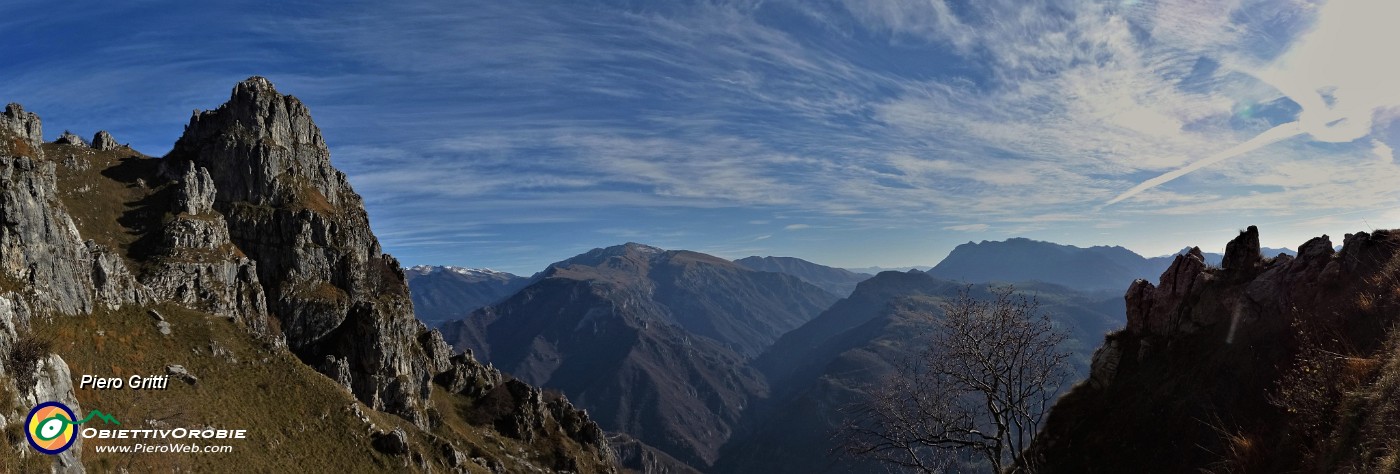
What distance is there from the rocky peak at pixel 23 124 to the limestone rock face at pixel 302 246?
20.2 m

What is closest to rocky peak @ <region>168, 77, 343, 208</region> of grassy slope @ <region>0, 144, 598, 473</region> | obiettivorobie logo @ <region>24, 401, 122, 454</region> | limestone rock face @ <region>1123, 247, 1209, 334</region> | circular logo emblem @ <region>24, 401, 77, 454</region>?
grassy slope @ <region>0, 144, 598, 473</region>

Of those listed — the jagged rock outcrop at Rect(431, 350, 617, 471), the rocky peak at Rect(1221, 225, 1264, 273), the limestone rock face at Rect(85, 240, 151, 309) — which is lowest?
the jagged rock outcrop at Rect(431, 350, 617, 471)

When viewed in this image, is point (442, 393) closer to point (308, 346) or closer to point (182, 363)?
point (308, 346)

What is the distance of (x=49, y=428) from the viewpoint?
34438mm

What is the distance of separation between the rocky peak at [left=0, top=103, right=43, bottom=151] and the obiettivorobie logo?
93.3m

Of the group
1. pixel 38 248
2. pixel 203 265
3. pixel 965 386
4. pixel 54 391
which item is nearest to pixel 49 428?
pixel 54 391

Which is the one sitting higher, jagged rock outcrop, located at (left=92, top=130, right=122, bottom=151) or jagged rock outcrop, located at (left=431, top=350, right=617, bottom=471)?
jagged rock outcrop, located at (left=92, top=130, right=122, bottom=151)

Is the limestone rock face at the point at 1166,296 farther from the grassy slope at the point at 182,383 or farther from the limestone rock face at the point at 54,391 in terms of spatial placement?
the limestone rock face at the point at 54,391

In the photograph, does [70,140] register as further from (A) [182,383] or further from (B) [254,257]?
(A) [182,383]

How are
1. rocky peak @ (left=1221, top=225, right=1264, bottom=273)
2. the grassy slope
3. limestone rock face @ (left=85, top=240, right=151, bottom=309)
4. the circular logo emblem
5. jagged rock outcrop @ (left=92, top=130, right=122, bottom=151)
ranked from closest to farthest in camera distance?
the circular logo emblem < rocky peak @ (left=1221, top=225, right=1264, bottom=273) < the grassy slope < limestone rock face @ (left=85, top=240, right=151, bottom=309) < jagged rock outcrop @ (left=92, top=130, right=122, bottom=151)

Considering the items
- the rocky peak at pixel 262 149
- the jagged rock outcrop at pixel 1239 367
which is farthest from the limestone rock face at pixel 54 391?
the rocky peak at pixel 262 149

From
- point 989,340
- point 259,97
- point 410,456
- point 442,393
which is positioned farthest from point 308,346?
point 989,340

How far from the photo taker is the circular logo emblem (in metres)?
33.0

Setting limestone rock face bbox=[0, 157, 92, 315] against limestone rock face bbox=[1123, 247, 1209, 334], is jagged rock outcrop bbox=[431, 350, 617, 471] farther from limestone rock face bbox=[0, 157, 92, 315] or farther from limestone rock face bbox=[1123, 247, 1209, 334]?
limestone rock face bbox=[1123, 247, 1209, 334]
